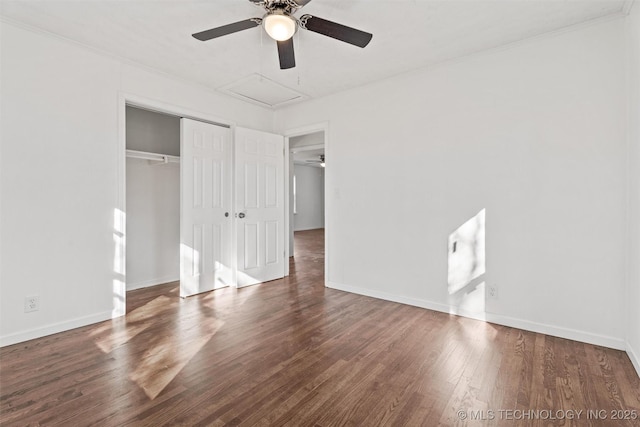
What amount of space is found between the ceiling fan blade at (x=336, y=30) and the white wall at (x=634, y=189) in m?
1.87

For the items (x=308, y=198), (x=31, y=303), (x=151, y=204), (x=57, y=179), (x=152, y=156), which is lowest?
(x=31, y=303)

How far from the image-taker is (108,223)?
9.98 feet

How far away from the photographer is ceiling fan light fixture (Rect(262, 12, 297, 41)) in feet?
6.65

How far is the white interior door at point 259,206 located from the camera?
13.7 ft

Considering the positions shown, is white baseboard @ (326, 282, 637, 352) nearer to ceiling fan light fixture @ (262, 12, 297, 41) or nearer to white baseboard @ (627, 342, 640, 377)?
white baseboard @ (627, 342, 640, 377)

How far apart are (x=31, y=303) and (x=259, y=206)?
2.55m

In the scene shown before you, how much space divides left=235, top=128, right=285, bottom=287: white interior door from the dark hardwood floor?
122cm

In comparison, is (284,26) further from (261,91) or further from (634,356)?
(634,356)

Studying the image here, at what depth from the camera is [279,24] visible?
204 cm

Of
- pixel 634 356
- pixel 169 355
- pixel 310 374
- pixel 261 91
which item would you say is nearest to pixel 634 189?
pixel 634 356

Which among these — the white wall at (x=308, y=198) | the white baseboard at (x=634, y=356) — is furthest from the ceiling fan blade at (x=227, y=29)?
the white wall at (x=308, y=198)

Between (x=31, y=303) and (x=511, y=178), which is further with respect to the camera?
(x=511, y=178)

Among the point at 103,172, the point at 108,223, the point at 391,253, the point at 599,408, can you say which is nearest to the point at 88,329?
the point at 108,223

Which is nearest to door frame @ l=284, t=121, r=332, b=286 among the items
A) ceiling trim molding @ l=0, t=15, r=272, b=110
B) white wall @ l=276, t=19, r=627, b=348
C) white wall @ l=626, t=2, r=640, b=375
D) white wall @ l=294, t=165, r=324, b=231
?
white wall @ l=276, t=19, r=627, b=348
